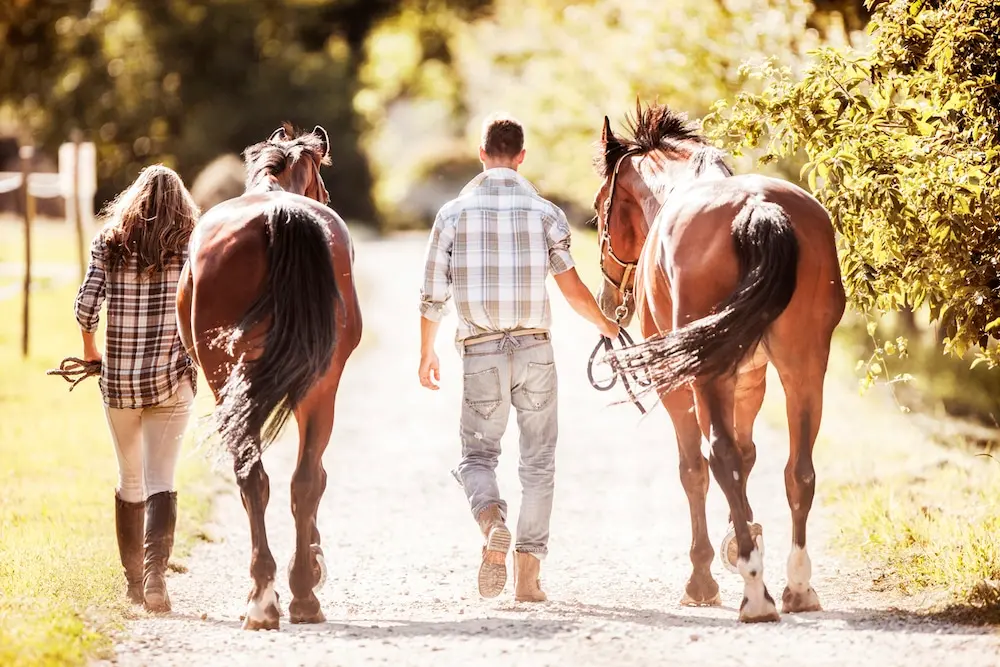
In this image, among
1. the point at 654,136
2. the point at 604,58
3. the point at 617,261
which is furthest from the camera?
the point at 604,58

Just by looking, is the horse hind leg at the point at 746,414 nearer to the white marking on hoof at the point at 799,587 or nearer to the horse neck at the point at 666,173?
the white marking on hoof at the point at 799,587

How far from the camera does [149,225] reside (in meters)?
5.95

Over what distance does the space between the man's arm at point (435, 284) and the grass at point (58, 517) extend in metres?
1.57

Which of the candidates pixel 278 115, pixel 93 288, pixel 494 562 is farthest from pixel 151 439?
pixel 278 115

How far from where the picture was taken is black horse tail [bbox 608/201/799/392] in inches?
211

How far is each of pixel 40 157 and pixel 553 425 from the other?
42.8m

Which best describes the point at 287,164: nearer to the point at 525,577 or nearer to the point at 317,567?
the point at 317,567

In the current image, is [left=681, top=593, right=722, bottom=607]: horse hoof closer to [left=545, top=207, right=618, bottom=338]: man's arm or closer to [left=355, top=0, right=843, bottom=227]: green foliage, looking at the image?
[left=545, top=207, right=618, bottom=338]: man's arm

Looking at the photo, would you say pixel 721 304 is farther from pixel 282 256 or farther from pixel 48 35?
pixel 48 35

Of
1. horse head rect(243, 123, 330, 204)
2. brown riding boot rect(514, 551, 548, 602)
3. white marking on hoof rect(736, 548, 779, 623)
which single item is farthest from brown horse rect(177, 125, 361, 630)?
white marking on hoof rect(736, 548, 779, 623)

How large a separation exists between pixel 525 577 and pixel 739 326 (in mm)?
1531

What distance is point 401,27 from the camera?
50031mm

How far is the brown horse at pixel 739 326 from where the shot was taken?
211 inches

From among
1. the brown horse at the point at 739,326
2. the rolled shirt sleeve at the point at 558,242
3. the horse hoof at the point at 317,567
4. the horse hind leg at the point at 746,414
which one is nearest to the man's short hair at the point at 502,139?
the rolled shirt sleeve at the point at 558,242
